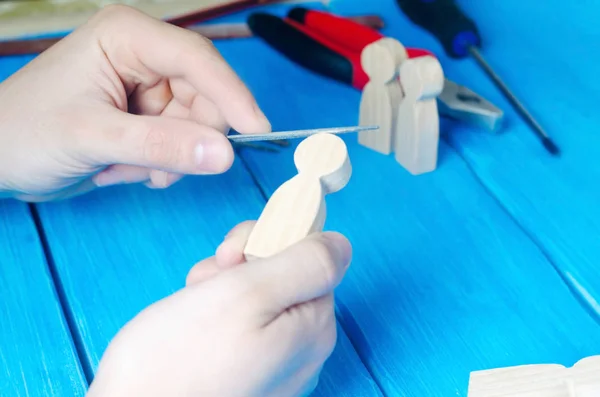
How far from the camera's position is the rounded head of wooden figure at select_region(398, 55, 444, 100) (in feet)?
2.38

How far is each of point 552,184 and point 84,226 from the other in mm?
526

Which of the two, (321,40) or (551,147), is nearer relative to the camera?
(551,147)

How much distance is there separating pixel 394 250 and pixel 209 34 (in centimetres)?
50

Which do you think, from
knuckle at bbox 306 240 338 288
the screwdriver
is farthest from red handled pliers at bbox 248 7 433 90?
knuckle at bbox 306 240 338 288

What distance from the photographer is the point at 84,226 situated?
0.72 metres

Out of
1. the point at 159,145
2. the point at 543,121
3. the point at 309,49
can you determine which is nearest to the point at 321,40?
the point at 309,49

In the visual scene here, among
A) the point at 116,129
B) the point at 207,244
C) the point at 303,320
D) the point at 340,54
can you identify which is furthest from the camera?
the point at 340,54

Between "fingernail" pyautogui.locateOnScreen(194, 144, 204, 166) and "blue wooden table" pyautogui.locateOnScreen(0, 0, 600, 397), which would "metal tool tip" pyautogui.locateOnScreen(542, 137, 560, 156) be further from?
"fingernail" pyautogui.locateOnScreen(194, 144, 204, 166)

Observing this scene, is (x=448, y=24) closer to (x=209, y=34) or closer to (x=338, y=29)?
(x=338, y=29)

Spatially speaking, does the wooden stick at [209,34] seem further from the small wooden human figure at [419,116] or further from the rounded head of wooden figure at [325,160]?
the rounded head of wooden figure at [325,160]

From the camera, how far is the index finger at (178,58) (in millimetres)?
627

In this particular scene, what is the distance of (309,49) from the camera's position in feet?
2.99

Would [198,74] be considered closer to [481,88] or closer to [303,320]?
[303,320]

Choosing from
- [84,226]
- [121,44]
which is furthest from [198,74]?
[84,226]
